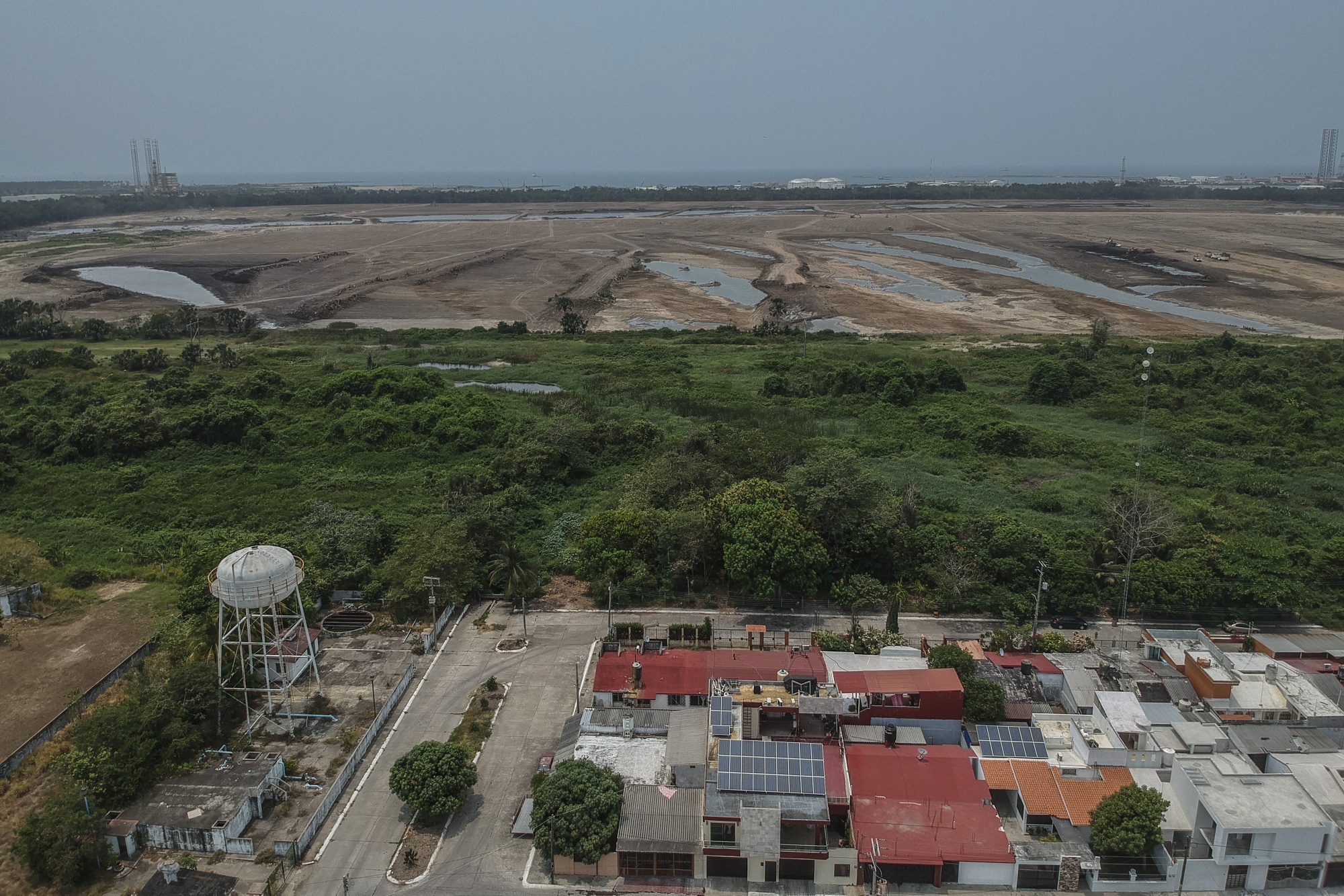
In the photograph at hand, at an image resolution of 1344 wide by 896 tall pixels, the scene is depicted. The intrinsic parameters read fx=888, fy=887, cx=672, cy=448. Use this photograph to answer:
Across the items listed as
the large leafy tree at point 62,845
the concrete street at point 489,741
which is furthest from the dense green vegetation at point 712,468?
the large leafy tree at point 62,845

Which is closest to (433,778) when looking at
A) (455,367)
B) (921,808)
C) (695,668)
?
(695,668)

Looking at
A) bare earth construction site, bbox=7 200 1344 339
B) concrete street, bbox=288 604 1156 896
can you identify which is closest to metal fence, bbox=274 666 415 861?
concrete street, bbox=288 604 1156 896

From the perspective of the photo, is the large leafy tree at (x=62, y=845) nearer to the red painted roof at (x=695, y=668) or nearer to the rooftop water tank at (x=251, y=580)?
the rooftop water tank at (x=251, y=580)

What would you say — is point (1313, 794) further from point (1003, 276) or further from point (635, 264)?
point (635, 264)

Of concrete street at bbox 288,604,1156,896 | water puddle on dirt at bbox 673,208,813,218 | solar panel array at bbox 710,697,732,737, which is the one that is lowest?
concrete street at bbox 288,604,1156,896

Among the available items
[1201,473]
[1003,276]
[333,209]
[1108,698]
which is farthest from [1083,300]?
[333,209]

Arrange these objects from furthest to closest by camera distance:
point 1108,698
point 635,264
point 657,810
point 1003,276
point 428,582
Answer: point 635,264
point 1003,276
point 428,582
point 1108,698
point 657,810

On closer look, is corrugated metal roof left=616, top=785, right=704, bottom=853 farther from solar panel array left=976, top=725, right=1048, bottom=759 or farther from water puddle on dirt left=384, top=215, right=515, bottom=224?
water puddle on dirt left=384, top=215, right=515, bottom=224
